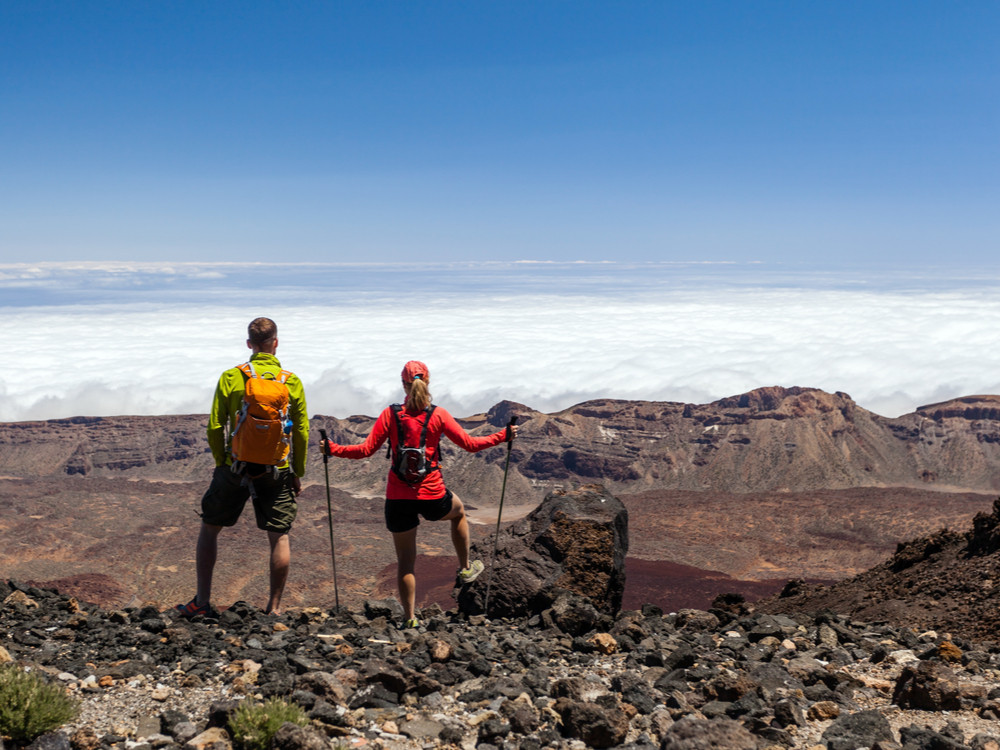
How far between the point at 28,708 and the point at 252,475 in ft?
9.19

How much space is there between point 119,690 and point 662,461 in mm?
121789

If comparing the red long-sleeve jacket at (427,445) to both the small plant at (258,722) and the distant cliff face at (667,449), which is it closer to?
the small plant at (258,722)

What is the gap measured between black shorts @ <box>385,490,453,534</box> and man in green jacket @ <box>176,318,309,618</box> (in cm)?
86

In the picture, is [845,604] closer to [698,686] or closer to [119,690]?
[698,686]

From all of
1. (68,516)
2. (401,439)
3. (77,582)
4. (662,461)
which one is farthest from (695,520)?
(401,439)

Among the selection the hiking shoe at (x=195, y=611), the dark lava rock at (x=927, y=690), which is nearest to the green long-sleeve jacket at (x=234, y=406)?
the hiking shoe at (x=195, y=611)

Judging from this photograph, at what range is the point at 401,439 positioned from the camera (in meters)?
7.14

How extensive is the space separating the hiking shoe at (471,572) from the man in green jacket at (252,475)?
1881 millimetres

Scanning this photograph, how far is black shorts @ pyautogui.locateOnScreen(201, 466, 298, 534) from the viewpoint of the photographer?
23.5 feet

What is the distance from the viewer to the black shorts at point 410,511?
7297 millimetres

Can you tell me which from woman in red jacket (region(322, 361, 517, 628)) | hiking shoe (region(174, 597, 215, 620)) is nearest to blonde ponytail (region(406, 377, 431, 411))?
woman in red jacket (region(322, 361, 517, 628))

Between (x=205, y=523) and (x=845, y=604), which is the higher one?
(x=205, y=523)

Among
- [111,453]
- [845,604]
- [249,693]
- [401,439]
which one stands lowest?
[111,453]

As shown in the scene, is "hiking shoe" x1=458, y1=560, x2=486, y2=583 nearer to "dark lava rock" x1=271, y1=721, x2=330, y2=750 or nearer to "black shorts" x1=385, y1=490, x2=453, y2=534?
"black shorts" x1=385, y1=490, x2=453, y2=534
